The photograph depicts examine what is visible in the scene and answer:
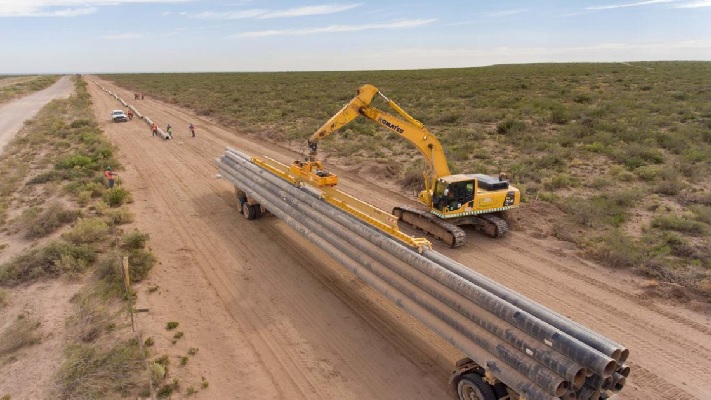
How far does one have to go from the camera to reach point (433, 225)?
15.0 meters

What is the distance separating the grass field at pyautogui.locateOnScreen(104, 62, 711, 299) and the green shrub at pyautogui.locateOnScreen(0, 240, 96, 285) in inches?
533

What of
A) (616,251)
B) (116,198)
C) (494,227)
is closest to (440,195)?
(494,227)

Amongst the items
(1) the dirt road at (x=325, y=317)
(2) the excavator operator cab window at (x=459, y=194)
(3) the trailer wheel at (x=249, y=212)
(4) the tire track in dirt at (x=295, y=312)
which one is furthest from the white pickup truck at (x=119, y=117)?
(2) the excavator operator cab window at (x=459, y=194)

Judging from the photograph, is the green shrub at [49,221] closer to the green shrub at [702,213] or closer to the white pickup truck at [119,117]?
the green shrub at [702,213]

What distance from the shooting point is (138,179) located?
2228cm

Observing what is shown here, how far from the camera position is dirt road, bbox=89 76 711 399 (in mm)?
8500

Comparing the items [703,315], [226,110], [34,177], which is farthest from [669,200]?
[226,110]

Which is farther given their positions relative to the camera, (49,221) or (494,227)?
(49,221)

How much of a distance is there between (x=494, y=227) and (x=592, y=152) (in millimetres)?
13159

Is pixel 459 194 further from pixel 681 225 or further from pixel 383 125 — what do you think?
pixel 681 225

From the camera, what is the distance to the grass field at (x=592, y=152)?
45.4ft

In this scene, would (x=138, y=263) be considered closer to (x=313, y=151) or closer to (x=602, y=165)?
(x=313, y=151)

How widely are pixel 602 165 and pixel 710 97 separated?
27.6m

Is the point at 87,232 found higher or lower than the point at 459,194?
lower
